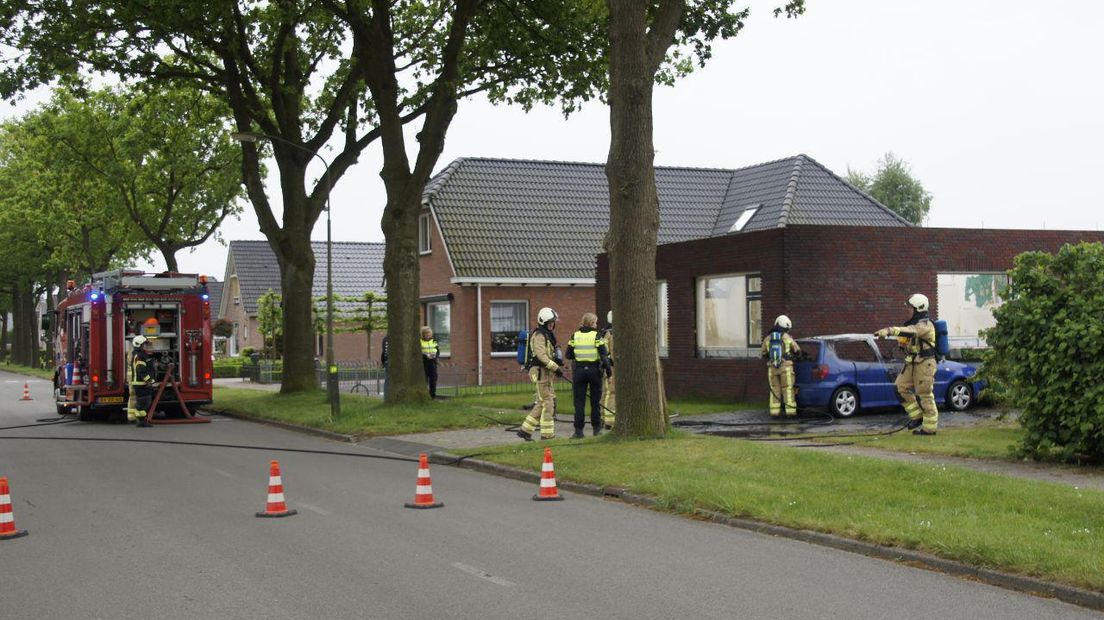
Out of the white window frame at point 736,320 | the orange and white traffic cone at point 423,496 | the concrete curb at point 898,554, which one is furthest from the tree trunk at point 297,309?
the orange and white traffic cone at point 423,496

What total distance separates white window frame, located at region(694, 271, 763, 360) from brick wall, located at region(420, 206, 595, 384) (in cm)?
1090

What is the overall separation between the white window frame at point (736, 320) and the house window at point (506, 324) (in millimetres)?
11284

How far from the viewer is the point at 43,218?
53219mm

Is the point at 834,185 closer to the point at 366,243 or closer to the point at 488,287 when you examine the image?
the point at 488,287

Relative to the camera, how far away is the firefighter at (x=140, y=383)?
24.0 meters

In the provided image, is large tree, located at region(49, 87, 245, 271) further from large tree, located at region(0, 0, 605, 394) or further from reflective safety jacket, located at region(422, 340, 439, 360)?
reflective safety jacket, located at region(422, 340, 439, 360)

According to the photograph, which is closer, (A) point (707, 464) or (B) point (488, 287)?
(A) point (707, 464)

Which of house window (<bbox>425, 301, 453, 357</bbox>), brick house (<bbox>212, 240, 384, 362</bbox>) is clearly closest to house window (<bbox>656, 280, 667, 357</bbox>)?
house window (<bbox>425, 301, 453, 357</bbox>)

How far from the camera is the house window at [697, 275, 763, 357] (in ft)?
80.5

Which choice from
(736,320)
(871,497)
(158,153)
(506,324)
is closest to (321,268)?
(158,153)

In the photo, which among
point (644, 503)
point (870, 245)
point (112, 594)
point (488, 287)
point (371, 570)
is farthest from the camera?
point (488, 287)

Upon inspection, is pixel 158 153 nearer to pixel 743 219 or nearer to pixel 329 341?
pixel 329 341

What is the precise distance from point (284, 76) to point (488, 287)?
10.2 m

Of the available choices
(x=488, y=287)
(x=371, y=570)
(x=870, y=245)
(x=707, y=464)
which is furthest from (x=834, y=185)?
(x=371, y=570)
